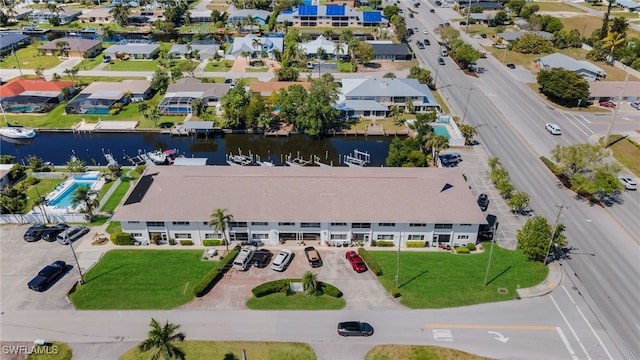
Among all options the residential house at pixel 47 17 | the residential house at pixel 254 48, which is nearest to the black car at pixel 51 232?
the residential house at pixel 254 48

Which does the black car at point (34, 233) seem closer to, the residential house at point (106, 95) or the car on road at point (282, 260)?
the car on road at point (282, 260)

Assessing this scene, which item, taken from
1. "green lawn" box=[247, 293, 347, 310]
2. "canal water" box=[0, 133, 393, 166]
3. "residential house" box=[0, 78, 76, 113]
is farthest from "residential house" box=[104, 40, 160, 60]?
"green lawn" box=[247, 293, 347, 310]

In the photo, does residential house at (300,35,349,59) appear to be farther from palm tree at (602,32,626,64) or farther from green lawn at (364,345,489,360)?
green lawn at (364,345,489,360)

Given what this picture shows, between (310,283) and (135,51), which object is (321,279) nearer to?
(310,283)

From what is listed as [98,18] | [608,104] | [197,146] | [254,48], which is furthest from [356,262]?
[98,18]

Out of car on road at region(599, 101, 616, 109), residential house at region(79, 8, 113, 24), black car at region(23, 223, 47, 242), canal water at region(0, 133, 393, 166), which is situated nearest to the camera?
Result: black car at region(23, 223, 47, 242)

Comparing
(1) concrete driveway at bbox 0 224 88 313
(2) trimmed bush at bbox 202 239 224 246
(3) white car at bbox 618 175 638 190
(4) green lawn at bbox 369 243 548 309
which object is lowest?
(1) concrete driveway at bbox 0 224 88 313
